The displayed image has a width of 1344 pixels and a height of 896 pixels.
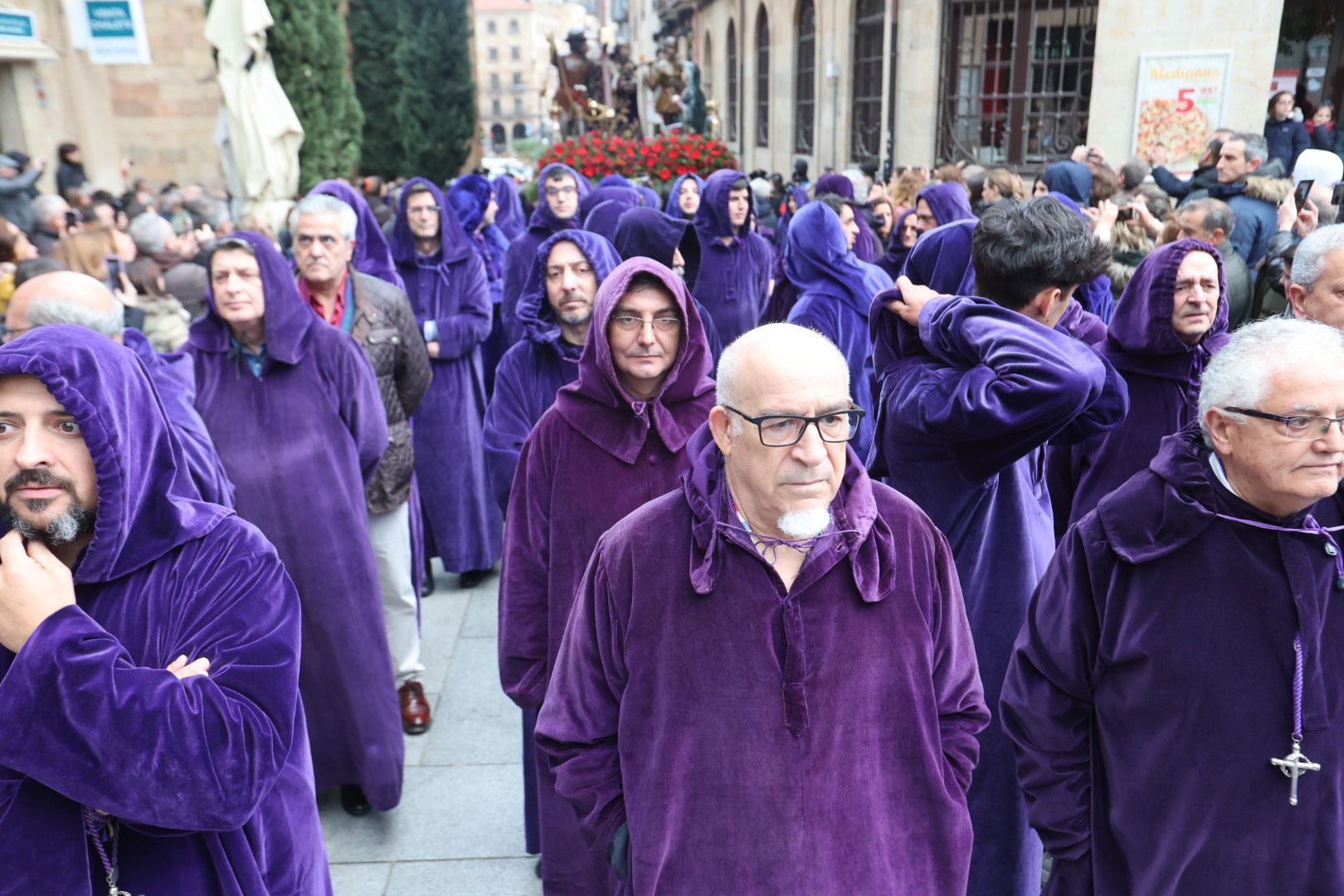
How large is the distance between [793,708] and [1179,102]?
13.2 metres

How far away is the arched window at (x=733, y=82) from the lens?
29609mm

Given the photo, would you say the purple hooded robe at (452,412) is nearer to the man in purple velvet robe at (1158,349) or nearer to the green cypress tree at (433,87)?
the man in purple velvet robe at (1158,349)

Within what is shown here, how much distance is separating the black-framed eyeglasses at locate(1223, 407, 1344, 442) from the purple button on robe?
87.5 inches

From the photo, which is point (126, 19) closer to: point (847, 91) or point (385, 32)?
point (847, 91)

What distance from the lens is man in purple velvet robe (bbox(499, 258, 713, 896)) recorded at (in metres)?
2.90

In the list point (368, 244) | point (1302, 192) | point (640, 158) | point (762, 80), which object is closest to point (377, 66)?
point (762, 80)

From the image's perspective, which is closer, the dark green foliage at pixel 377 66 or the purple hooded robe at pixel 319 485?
the purple hooded robe at pixel 319 485

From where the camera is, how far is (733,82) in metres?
30.7

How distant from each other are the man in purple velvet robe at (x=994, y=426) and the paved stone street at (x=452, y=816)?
162cm

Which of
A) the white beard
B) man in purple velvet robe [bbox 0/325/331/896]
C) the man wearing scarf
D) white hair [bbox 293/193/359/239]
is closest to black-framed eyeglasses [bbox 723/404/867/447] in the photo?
the white beard

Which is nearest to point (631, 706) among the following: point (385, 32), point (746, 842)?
point (746, 842)

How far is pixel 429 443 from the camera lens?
5984 mm

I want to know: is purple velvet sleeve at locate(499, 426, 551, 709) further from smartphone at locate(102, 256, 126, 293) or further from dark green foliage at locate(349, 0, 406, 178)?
dark green foliage at locate(349, 0, 406, 178)

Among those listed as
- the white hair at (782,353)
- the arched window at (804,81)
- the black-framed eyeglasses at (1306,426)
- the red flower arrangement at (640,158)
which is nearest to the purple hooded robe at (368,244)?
the white hair at (782,353)
